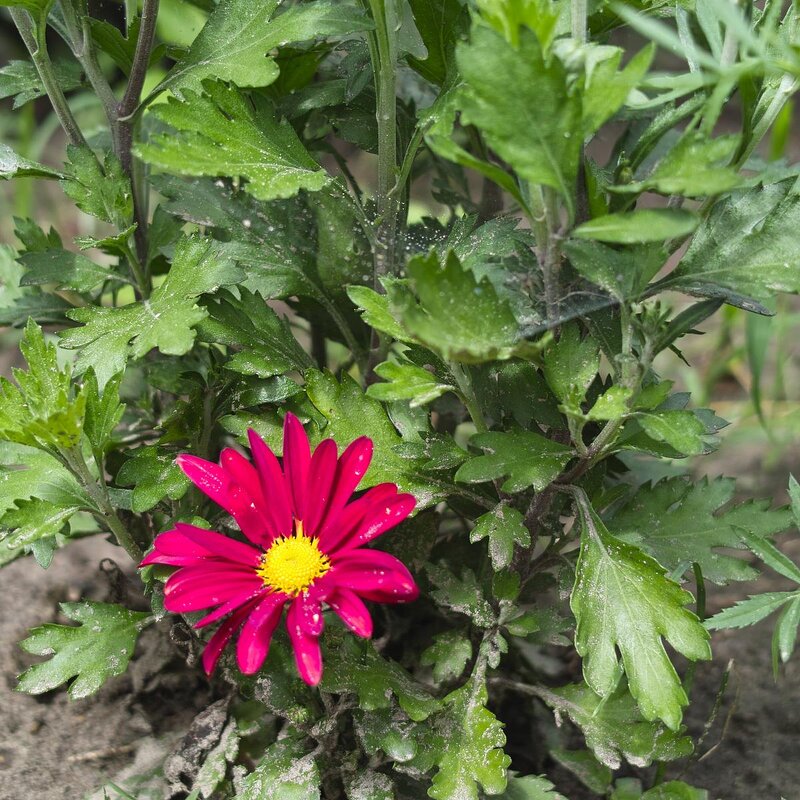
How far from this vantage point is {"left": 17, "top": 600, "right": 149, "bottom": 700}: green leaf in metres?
0.97

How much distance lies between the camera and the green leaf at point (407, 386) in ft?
2.70

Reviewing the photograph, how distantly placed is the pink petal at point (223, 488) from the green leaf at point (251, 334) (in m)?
0.11

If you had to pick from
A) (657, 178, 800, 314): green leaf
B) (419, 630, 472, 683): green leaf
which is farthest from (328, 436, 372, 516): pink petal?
(657, 178, 800, 314): green leaf

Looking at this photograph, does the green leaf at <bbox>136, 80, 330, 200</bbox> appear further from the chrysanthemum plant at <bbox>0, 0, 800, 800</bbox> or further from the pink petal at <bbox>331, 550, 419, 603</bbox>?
the pink petal at <bbox>331, 550, 419, 603</bbox>

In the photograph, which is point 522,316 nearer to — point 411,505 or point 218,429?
point 411,505

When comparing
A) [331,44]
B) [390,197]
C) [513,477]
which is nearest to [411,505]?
[513,477]

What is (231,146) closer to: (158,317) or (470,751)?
(158,317)

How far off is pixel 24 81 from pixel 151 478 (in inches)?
18.3

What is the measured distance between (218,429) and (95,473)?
147mm

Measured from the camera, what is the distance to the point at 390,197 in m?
0.96

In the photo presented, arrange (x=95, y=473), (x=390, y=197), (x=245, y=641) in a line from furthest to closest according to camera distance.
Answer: (x=95, y=473) < (x=390, y=197) < (x=245, y=641)

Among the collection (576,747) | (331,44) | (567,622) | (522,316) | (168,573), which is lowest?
(576,747)

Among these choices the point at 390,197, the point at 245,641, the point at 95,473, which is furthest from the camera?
the point at 95,473

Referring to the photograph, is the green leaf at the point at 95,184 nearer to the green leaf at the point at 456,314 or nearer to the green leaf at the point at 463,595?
the green leaf at the point at 456,314
